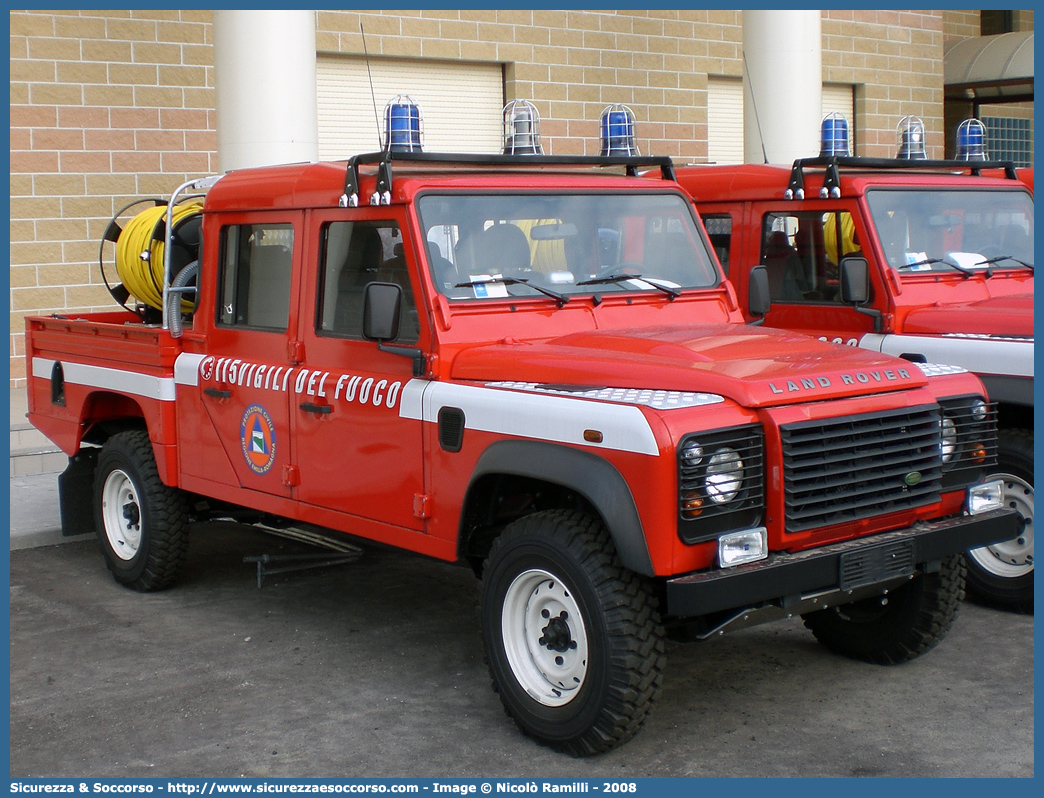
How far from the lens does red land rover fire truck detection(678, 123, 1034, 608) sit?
6.29m

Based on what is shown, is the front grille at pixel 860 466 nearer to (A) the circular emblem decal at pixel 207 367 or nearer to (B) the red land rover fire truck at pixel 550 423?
(B) the red land rover fire truck at pixel 550 423

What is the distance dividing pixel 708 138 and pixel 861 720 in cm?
1237

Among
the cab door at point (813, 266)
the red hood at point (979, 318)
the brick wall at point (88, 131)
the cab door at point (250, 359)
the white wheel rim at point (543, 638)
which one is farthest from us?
the brick wall at point (88, 131)

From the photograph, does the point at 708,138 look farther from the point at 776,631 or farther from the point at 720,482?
the point at 720,482

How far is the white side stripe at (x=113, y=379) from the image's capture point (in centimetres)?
660

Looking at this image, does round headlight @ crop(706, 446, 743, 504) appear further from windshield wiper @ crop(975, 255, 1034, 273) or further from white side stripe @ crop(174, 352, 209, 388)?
windshield wiper @ crop(975, 255, 1034, 273)

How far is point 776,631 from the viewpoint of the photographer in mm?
6059

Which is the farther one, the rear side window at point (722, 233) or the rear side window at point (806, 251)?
the rear side window at point (722, 233)

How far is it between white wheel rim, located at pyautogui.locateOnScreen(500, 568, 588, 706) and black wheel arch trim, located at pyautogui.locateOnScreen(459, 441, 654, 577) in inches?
15.3

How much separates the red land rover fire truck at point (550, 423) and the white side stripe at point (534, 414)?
13mm

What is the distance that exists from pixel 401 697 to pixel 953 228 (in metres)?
4.35

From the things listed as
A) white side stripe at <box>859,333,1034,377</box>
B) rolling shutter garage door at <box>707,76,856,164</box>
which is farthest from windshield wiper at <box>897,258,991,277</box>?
rolling shutter garage door at <box>707,76,856,164</box>

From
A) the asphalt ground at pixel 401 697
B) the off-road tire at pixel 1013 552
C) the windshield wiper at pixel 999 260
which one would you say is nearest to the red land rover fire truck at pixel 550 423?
the asphalt ground at pixel 401 697

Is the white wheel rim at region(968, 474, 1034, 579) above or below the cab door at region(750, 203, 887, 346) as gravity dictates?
below
